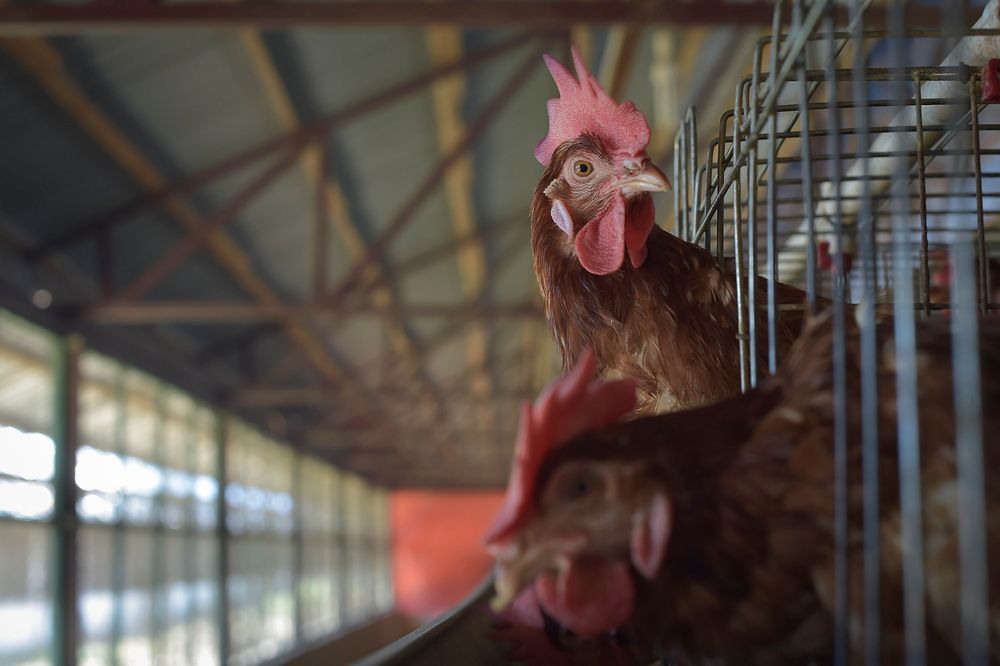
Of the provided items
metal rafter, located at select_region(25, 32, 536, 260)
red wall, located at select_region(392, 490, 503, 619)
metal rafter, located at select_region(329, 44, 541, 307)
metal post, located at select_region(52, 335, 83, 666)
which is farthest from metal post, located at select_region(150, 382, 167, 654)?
red wall, located at select_region(392, 490, 503, 619)

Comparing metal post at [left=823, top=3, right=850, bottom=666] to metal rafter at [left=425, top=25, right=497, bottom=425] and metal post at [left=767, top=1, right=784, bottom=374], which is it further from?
metal rafter at [left=425, top=25, right=497, bottom=425]

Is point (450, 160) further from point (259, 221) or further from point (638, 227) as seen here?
point (638, 227)

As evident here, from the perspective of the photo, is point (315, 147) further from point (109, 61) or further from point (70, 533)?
point (70, 533)

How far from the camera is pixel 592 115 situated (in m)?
1.78

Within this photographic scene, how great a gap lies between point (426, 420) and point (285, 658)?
43.5 feet

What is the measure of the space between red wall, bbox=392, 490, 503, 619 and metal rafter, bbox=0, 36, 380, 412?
46.9 feet

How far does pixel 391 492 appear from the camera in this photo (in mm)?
24031

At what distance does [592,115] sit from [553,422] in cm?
98

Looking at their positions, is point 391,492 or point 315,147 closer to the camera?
point 315,147

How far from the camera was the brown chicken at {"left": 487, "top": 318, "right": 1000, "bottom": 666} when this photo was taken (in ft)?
2.87

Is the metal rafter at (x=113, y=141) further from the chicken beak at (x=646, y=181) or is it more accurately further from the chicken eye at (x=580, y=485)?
the chicken eye at (x=580, y=485)

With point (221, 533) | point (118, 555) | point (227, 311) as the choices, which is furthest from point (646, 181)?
point (221, 533)

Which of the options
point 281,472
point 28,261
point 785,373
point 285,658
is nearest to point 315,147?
point 28,261

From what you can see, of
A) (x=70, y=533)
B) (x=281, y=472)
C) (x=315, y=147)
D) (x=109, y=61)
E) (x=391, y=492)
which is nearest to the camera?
(x=109, y=61)
